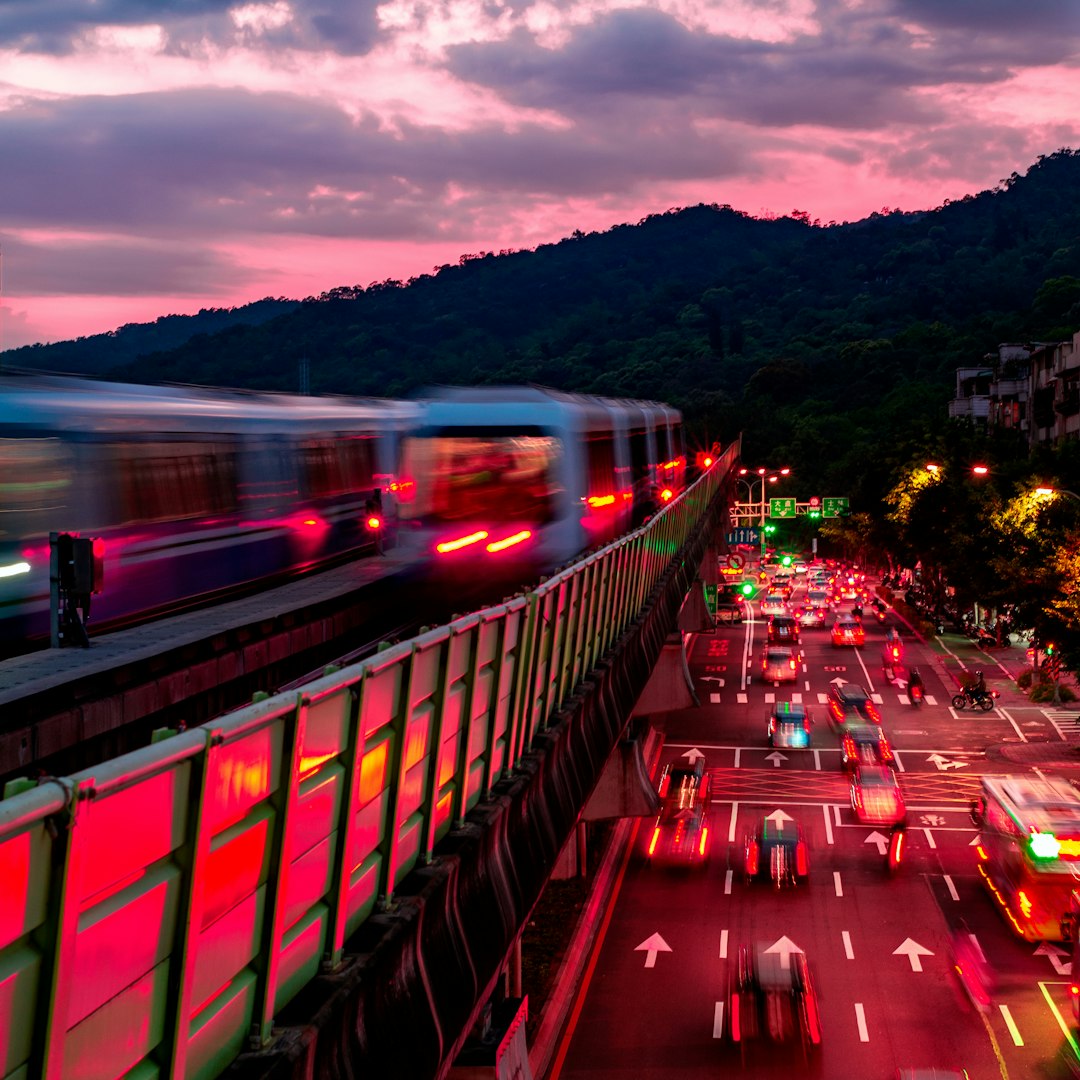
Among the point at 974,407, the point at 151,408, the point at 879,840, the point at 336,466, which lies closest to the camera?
the point at 151,408

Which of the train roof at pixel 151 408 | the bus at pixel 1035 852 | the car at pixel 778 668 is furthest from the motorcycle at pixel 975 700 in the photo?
the train roof at pixel 151 408

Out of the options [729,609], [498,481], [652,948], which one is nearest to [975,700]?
[652,948]

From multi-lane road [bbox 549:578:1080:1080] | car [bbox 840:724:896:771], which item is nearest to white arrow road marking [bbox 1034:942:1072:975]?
multi-lane road [bbox 549:578:1080:1080]

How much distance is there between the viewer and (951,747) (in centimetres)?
5000

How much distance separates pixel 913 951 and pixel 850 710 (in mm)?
24352

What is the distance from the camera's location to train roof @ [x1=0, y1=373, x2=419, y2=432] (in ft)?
52.5

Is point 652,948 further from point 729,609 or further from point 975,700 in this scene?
point 729,609

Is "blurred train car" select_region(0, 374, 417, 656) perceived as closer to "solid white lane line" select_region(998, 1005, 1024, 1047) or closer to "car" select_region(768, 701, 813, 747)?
"solid white lane line" select_region(998, 1005, 1024, 1047)

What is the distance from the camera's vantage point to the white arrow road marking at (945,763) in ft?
154

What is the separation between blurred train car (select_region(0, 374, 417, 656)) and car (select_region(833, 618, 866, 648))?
57.0m

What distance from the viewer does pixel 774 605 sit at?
9512 cm

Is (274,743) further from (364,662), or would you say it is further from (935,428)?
(935,428)

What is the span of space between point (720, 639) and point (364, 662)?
78805mm

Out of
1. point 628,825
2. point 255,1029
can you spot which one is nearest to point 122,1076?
point 255,1029
